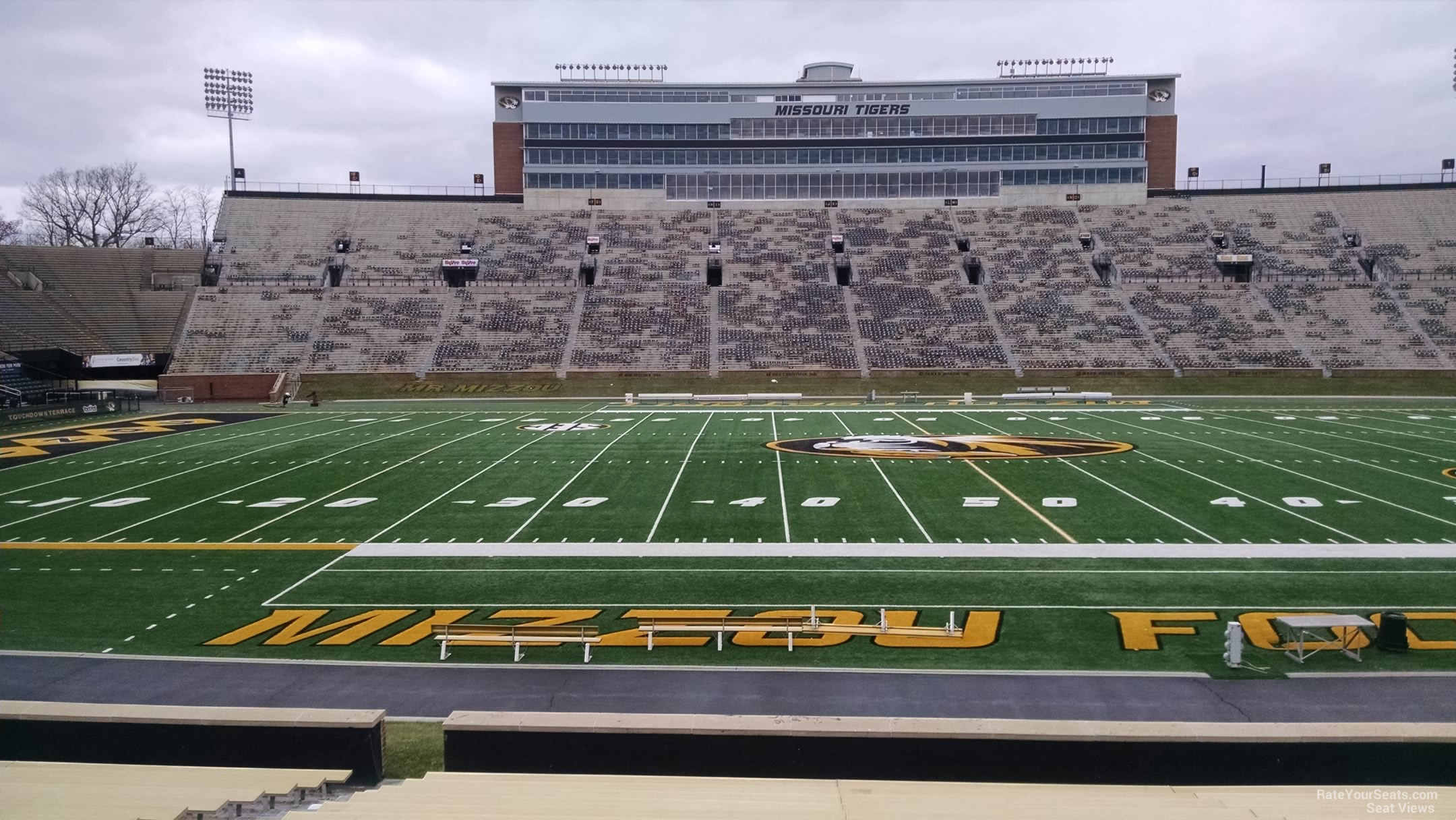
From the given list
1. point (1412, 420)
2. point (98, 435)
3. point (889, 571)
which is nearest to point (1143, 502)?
point (889, 571)

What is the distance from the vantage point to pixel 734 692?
10.8 metres

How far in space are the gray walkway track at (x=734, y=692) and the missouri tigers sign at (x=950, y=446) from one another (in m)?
15.6

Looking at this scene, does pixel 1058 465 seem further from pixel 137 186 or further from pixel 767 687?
pixel 137 186

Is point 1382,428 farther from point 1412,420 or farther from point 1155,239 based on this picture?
point 1155,239

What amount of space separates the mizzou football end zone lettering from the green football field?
36cm

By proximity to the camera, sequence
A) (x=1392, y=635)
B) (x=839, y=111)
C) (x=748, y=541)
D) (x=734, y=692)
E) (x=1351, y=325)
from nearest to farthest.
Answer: (x=734, y=692)
(x=1392, y=635)
(x=748, y=541)
(x=1351, y=325)
(x=839, y=111)

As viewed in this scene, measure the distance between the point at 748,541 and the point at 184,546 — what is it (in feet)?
36.5

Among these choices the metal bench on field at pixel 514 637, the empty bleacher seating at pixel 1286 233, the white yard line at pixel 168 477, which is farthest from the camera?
the empty bleacher seating at pixel 1286 233

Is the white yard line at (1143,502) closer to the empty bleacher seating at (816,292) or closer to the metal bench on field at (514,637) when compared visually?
the metal bench on field at (514,637)

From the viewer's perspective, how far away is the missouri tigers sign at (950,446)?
26.7 metres

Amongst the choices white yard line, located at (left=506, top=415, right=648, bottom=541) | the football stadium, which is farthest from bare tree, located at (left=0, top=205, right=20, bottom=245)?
white yard line, located at (left=506, top=415, right=648, bottom=541)

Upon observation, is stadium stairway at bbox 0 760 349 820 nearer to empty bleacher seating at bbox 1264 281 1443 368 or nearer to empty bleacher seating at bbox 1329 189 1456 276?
empty bleacher seating at bbox 1264 281 1443 368

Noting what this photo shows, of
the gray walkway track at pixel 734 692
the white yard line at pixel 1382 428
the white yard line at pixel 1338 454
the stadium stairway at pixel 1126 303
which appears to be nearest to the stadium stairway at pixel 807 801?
the gray walkway track at pixel 734 692

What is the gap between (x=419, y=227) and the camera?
216 feet
